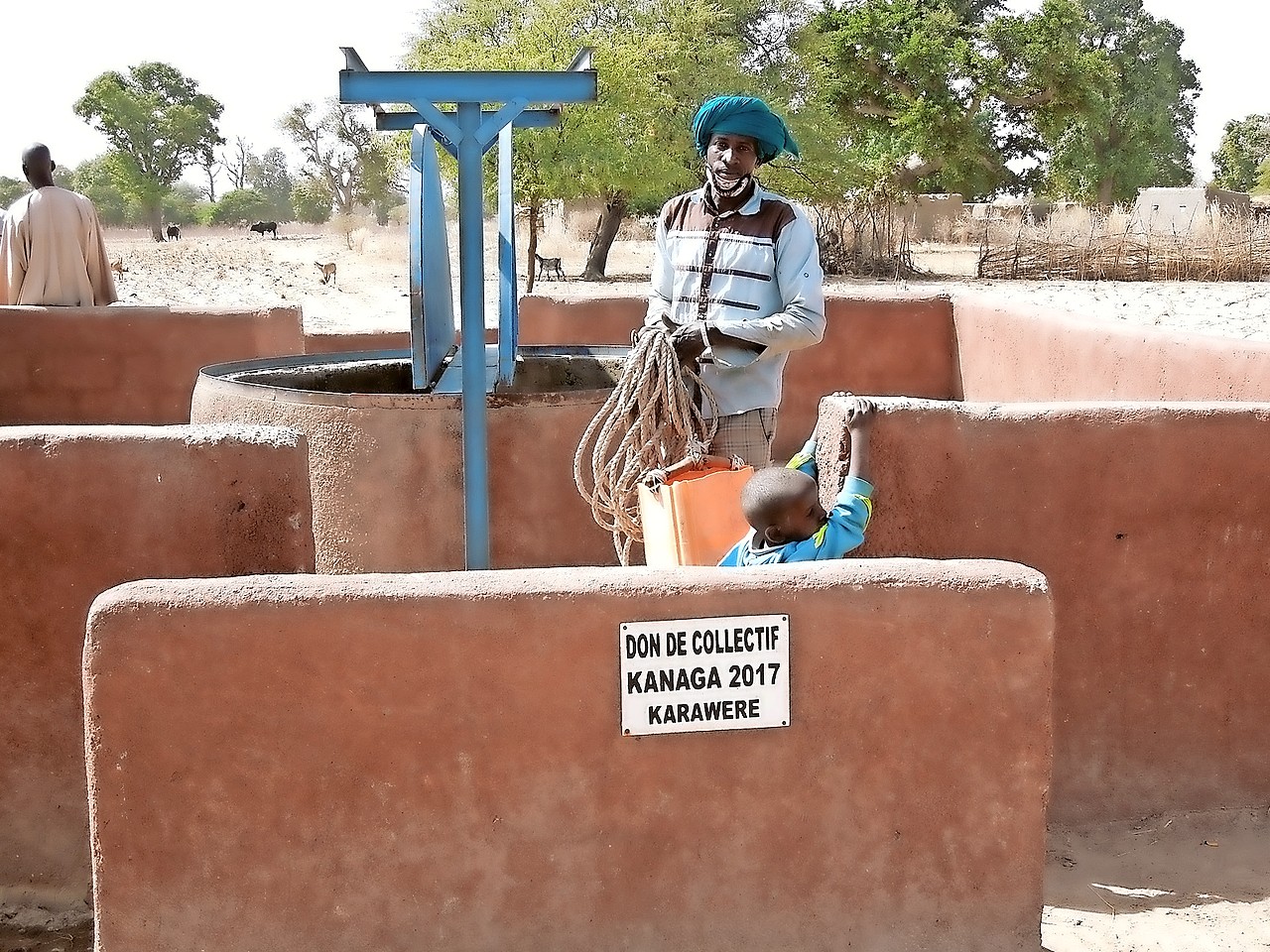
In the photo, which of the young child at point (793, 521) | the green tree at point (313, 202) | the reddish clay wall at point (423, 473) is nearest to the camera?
the young child at point (793, 521)

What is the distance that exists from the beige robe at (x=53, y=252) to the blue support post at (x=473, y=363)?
3923 millimetres

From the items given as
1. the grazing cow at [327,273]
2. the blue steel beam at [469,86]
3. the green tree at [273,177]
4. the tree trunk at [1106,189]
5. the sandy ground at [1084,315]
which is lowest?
the sandy ground at [1084,315]

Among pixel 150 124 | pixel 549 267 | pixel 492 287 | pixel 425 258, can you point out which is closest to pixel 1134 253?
pixel 549 267

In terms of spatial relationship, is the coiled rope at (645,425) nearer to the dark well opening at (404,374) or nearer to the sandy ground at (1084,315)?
the sandy ground at (1084,315)

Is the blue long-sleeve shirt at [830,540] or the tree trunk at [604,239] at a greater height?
the tree trunk at [604,239]

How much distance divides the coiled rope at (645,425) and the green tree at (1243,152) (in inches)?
2035

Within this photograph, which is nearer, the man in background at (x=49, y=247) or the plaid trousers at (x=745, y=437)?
the plaid trousers at (x=745, y=437)

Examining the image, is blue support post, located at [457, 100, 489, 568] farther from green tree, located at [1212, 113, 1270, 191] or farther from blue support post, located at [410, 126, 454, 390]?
green tree, located at [1212, 113, 1270, 191]

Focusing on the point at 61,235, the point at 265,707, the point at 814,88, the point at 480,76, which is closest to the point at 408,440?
the point at 480,76

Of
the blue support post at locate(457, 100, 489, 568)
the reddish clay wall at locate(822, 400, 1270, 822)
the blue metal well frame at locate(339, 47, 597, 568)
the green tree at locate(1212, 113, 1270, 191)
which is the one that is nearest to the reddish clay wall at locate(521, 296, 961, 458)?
the blue metal well frame at locate(339, 47, 597, 568)

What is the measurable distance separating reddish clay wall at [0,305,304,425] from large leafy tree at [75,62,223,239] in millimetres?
50347

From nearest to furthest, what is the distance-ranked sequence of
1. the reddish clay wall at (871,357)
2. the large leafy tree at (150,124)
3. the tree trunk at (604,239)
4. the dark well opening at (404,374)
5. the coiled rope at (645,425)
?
the coiled rope at (645,425) < the dark well opening at (404,374) < the reddish clay wall at (871,357) < the tree trunk at (604,239) < the large leafy tree at (150,124)

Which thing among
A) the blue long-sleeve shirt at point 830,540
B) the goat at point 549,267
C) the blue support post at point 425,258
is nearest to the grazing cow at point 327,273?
the goat at point 549,267

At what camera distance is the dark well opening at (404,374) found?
18.6ft
